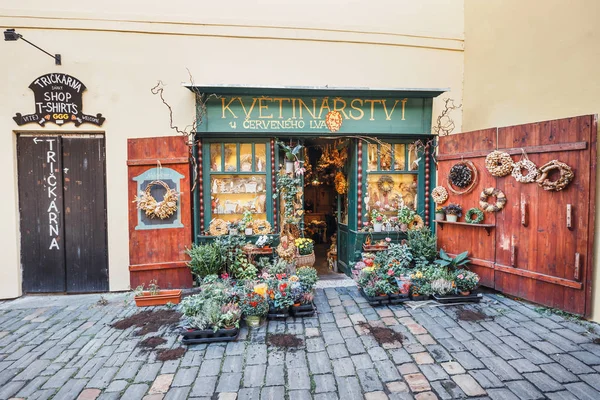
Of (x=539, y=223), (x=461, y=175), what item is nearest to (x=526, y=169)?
(x=539, y=223)

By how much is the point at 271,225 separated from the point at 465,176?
391 centimetres

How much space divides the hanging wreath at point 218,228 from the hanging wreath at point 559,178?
548cm

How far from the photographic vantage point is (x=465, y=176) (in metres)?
5.43

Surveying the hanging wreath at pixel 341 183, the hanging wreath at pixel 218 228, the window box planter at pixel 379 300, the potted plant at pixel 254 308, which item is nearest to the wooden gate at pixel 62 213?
the hanging wreath at pixel 218 228

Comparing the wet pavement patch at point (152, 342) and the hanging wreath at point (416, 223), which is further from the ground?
the hanging wreath at point (416, 223)

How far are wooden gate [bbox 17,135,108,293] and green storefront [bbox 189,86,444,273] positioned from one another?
1878 mm

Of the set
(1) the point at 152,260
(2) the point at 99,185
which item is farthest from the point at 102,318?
(2) the point at 99,185

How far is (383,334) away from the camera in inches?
151

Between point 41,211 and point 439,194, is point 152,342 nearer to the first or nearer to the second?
point 41,211

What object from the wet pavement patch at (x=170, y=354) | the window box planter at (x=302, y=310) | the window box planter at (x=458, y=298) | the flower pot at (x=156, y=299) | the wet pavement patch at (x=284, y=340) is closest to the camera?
the wet pavement patch at (x=170, y=354)

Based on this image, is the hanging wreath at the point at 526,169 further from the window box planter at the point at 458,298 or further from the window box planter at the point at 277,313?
the window box planter at the point at 277,313

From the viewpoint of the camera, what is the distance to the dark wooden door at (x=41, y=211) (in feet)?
17.6

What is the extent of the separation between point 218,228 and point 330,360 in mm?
3431

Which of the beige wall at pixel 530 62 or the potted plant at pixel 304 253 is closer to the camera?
the beige wall at pixel 530 62
